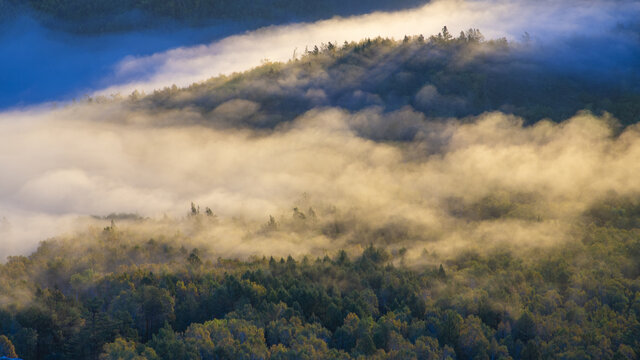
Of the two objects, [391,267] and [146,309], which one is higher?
[146,309]

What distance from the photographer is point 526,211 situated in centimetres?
17575

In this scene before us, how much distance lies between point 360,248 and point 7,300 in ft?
244

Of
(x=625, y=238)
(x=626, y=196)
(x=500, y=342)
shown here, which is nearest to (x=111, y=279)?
(x=500, y=342)

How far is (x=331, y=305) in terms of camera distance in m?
106

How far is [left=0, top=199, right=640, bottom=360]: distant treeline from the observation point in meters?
90.8

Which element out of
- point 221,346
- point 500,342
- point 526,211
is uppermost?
point 221,346

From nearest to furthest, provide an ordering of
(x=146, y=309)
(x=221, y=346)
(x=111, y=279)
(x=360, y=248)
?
(x=221, y=346) < (x=146, y=309) < (x=111, y=279) < (x=360, y=248)

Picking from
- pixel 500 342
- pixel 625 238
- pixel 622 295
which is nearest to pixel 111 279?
pixel 500 342

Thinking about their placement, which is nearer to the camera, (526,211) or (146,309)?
(146,309)

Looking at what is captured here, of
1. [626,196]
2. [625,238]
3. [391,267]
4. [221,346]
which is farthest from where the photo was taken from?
[626,196]

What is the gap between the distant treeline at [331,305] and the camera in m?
90.8

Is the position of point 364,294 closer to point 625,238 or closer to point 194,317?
point 194,317

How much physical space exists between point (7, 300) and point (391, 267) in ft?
211

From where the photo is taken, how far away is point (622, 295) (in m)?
108
